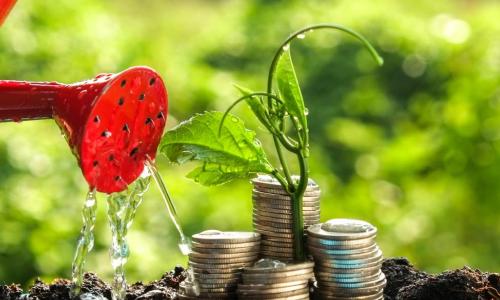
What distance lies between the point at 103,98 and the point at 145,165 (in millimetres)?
129

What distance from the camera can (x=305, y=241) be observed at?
1428 mm

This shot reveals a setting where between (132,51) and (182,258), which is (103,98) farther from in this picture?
(132,51)

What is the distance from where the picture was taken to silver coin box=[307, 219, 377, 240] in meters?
1.38

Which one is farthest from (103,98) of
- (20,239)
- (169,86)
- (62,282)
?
(169,86)

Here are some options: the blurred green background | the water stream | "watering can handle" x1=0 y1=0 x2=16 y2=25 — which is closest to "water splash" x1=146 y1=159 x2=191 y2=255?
the water stream

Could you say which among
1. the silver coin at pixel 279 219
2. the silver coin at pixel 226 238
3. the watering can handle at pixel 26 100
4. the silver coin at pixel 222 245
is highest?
the watering can handle at pixel 26 100

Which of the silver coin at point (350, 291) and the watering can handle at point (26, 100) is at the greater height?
the watering can handle at point (26, 100)

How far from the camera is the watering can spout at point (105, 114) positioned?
128 centimetres

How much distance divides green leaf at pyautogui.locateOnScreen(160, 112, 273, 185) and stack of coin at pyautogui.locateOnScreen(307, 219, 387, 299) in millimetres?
114

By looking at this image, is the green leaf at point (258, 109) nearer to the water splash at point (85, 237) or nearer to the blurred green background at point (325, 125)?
the water splash at point (85, 237)

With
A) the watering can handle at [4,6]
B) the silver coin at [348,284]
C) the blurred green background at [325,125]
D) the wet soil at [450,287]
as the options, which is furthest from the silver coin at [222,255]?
the blurred green background at [325,125]

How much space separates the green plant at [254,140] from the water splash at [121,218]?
0.20ft

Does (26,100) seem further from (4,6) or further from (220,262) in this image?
(220,262)

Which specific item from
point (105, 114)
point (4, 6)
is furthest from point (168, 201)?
point (4, 6)
